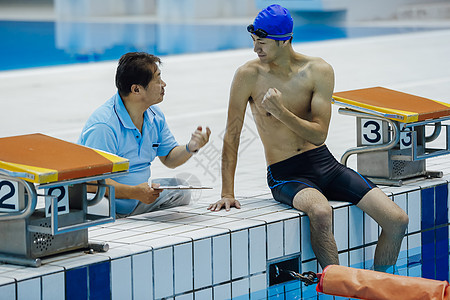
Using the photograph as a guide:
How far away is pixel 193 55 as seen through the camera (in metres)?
16.0

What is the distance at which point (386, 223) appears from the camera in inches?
165

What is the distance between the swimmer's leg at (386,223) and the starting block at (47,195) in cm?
139

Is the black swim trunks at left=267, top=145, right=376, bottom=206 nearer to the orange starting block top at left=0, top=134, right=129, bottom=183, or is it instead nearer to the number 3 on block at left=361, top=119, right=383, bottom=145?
the number 3 on block at left=361, top=119, right=383, bottom=145

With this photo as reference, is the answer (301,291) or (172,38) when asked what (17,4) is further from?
(301,291)

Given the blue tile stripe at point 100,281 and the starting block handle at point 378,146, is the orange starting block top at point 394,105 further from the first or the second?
the blue tile stripe at point 100,281

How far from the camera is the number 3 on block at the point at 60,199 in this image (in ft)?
10.7

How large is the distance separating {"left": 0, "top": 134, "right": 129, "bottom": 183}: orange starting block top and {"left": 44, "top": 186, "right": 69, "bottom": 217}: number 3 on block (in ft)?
0.33

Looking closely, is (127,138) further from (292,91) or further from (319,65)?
(319,65)

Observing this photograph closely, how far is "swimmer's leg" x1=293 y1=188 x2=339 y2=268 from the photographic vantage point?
4020 mm

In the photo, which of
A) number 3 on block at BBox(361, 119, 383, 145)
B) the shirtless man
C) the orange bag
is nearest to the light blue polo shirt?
the shirtless man

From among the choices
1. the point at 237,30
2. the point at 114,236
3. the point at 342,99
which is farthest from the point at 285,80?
the point at 237,30

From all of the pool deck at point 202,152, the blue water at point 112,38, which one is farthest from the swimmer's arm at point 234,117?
the blue water at point 112,38

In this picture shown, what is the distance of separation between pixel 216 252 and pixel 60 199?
795 millimetres

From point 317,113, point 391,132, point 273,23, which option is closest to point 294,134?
point 317,113
